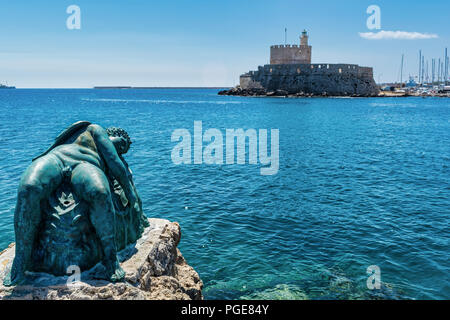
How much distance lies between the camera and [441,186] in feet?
39.8

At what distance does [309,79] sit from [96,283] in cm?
7612

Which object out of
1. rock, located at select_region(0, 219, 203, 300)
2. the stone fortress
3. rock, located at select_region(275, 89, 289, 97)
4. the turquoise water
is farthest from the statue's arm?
rock, located at select_region(275, 89, 289, 97)

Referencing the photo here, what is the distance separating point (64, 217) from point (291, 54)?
269ft

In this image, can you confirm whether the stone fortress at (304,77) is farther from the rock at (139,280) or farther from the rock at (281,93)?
the rock at (139,280)

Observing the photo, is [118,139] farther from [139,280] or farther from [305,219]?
[305,219]

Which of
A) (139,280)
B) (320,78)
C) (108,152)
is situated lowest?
(139,280)

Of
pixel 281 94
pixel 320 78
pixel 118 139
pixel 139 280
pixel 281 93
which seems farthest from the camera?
pixel 281 94

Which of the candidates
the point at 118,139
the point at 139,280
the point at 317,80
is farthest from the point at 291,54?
the point at 139,280

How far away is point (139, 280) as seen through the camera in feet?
12.2

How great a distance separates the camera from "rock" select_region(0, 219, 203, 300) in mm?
3312

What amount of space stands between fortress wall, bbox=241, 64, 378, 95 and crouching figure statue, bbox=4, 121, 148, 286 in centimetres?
7470

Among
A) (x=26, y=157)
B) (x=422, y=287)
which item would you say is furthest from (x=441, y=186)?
(x=26, y=157)

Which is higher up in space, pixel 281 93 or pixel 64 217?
pixel 281 93

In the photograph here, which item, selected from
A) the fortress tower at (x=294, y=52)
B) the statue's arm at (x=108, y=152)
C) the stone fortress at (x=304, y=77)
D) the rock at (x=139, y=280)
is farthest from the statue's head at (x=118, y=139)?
the fortress tower at (x=294, y=52)
